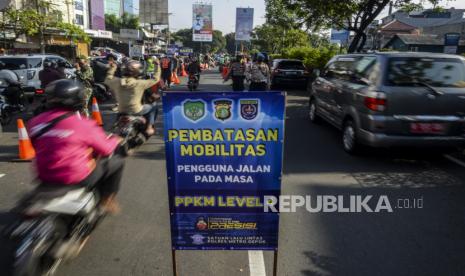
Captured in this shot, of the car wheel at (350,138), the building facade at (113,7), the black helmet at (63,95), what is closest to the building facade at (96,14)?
the building facade at (113,7)

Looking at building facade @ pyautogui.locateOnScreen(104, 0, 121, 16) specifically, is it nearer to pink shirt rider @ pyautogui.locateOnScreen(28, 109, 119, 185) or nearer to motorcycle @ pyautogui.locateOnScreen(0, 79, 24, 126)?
motorcycle @ pyautogui.locateOnScreen(0, 79, 24, 126)

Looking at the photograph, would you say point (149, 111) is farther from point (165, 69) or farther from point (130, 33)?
point (130, 33)

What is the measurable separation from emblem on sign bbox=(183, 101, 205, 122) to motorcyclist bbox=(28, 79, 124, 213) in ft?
3.20

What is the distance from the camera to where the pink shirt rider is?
2.96 metres

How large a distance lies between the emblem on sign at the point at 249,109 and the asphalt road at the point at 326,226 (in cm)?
151

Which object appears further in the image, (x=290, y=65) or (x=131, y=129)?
(x=290, y=65)

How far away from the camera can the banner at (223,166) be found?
2652 millimetres

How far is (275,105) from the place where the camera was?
265 cm

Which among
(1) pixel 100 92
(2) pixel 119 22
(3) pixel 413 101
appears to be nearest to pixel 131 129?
(3) pixel 413 101

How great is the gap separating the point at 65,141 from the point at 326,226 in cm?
286

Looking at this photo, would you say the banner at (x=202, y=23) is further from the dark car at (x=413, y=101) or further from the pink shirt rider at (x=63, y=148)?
the pink shirt rider at (x=63, y=148)

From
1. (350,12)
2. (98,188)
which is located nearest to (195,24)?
(350,12)

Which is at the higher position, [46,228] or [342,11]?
[342,11]

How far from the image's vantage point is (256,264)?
3500 mm
